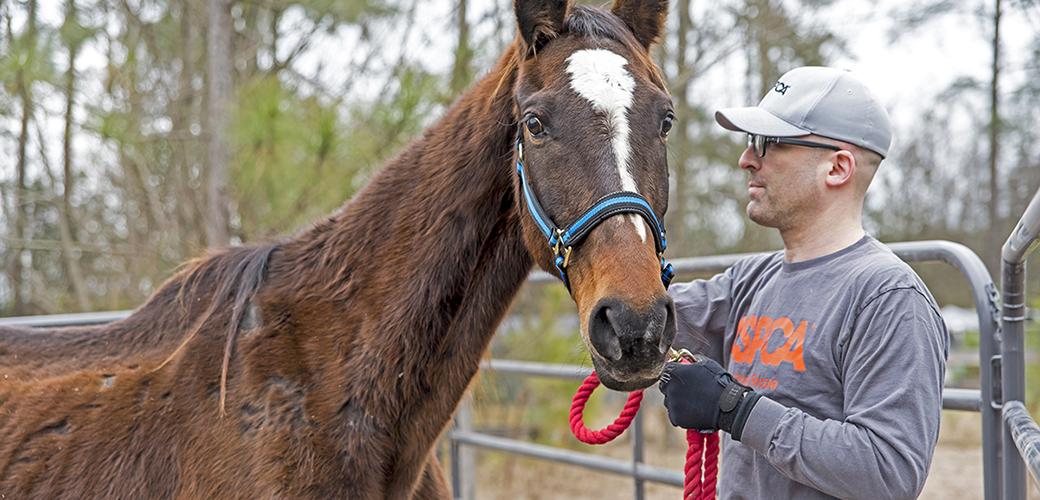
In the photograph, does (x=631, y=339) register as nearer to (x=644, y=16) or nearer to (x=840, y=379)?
(x=840, y=379)

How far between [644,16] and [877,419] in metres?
1.30

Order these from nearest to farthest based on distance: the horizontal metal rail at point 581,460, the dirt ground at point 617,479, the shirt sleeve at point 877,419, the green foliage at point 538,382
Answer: the shirt sleeve at point 877,419, the horizontal metal rail at point 581,460, the green foliage at point 538,382, the dirt ground at point 617,479

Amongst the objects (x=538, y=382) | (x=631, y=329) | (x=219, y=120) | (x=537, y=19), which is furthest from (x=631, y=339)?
(x=538, y=382)

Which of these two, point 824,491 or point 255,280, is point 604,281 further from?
point 255,280

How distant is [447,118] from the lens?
6.66ft

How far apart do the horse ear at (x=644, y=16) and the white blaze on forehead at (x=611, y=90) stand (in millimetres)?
357

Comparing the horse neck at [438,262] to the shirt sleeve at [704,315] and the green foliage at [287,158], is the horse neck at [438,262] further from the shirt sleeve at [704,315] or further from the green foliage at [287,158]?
the green foliage at [287,158]

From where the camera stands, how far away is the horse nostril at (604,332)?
1.34 metres

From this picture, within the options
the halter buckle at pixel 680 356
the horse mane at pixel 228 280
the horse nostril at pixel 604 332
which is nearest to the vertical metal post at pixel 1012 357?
the halter buckle at pixel 680 356

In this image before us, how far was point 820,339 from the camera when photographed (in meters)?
1.42

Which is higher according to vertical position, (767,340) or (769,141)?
(769,141)

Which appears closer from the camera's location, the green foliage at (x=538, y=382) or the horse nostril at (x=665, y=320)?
the horse nostril at (x=665, y=320)

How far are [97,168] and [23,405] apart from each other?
6.31 m

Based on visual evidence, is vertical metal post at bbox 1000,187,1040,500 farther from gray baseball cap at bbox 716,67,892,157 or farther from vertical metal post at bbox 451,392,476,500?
vertical metal post at bbox 451,392,476,500
